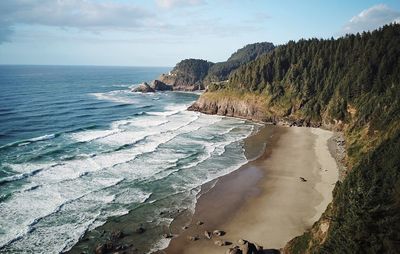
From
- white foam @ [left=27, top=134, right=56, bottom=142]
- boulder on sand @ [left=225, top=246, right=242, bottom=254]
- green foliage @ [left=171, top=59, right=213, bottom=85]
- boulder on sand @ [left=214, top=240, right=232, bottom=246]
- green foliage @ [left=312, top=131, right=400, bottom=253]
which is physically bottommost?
boulder on sand @ [left=214, top=240, right=232, bottom=246]

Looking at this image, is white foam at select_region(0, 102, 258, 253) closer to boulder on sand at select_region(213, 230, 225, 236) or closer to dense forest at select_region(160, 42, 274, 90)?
boulder on sand at select_region(213, 230, 225, 236)

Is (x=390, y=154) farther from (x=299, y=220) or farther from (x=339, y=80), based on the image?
(x=339, y=80)

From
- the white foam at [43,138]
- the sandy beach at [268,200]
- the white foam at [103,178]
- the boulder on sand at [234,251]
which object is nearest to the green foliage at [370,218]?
the boulder on sand at [234,251]

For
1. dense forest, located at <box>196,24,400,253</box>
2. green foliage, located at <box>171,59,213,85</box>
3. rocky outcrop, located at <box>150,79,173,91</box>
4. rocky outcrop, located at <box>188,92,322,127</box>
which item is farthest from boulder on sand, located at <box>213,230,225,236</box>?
green foliage, located at <box>171,59,213,85</box>

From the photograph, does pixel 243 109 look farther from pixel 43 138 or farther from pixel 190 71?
pixel 190 71

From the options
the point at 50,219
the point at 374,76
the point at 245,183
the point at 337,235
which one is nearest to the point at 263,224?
the point at 245,183

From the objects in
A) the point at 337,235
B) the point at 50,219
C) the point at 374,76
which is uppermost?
the point at 374,76
